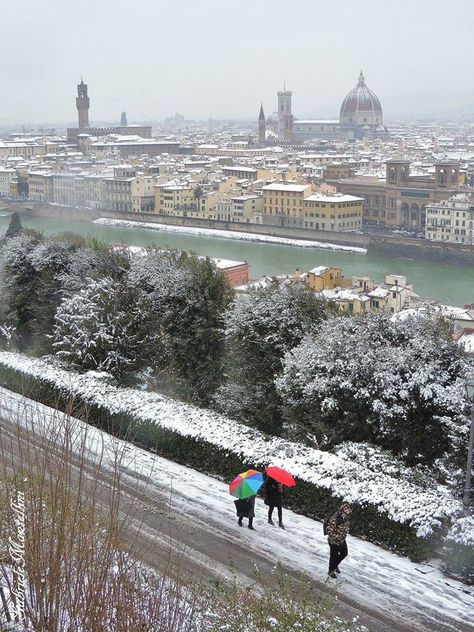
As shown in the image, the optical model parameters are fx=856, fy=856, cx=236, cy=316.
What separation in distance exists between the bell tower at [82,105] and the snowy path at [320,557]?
39314 millimetres

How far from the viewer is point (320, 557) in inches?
81.1

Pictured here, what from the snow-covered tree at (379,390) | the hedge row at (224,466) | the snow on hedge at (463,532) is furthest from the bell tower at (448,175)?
the snow on hedge at (463,532)

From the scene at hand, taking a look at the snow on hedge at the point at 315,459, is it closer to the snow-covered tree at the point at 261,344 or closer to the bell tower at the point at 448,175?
the snow-covered tree at the point at 261,344

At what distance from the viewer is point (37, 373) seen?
3498 millimetres

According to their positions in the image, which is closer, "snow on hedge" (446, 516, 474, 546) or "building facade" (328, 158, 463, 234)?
"snow on hedge" (446, 516, 474, 546)

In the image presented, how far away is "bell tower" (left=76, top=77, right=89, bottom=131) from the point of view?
130 ft

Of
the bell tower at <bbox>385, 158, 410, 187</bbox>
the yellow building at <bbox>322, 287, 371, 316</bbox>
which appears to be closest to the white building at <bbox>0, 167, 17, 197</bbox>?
the bell tower at <bbox>385, 158, 410, 187</bbox>

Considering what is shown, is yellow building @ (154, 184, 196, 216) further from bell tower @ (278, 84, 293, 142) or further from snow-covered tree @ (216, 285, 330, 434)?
bell tower @ (278, 84, 293, 142)

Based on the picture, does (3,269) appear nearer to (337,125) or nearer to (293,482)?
(293,482)

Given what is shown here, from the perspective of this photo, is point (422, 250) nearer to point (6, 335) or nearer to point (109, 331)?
point (6, 335)

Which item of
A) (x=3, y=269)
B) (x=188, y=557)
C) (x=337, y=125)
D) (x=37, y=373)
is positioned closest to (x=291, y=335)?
(x=37, y=373)

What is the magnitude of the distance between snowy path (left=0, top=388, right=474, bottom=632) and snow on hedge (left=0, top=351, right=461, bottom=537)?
0.11m

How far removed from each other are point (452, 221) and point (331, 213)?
2.80 m

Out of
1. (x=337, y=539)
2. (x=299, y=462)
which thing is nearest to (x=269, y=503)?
(x=299, y=462)
